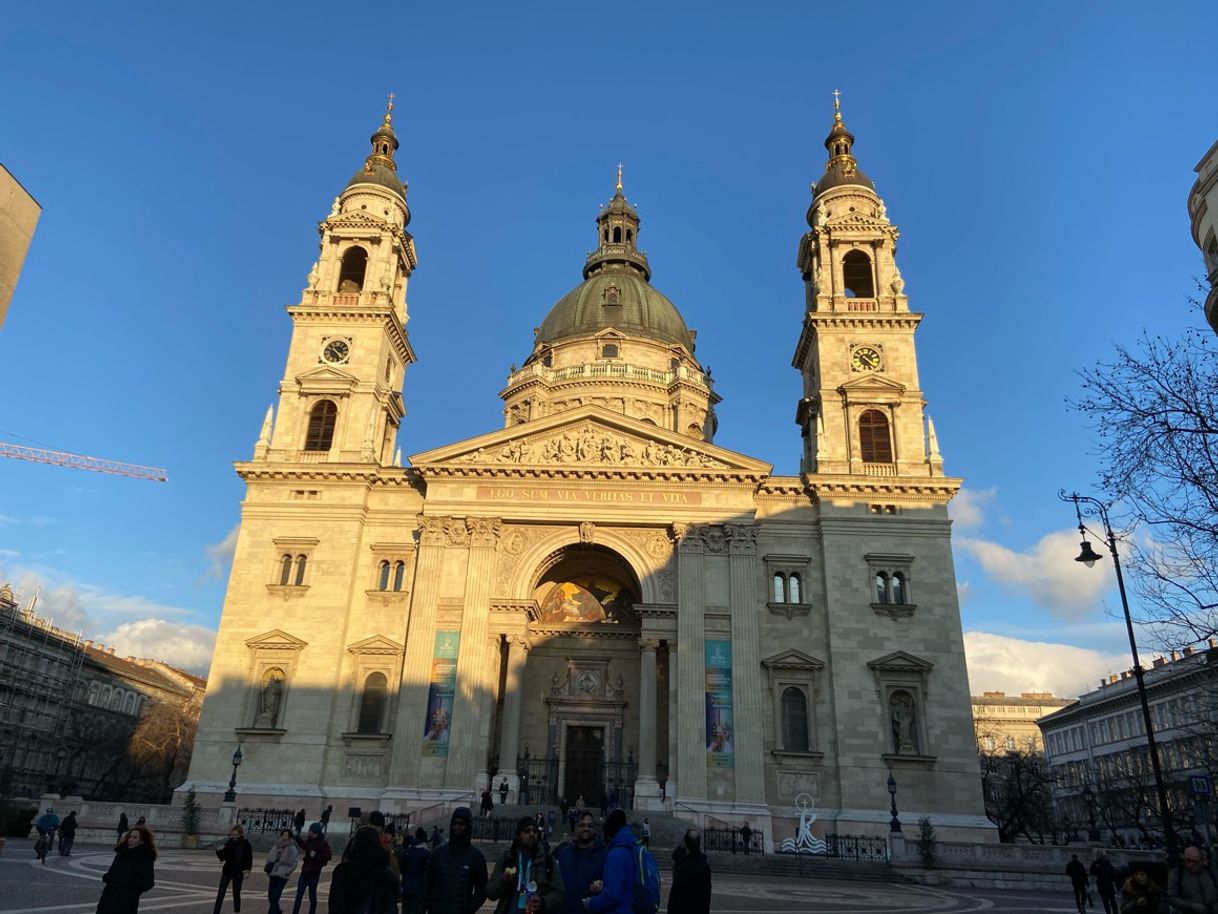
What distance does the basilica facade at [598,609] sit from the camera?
112ft

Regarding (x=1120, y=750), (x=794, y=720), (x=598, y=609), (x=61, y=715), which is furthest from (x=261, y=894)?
(x=1120, y=750)

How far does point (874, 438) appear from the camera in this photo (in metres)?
40.9

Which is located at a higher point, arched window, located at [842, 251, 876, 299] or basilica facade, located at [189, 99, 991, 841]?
arched window, located at [842, 251, 876, 299]

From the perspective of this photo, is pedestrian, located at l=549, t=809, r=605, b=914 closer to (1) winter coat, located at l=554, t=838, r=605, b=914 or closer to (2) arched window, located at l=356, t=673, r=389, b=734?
(1) winter coat, located at l=554, t=838, r=605, b=914

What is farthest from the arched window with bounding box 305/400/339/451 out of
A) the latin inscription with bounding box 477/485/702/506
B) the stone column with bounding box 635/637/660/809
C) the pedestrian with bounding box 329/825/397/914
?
the pedestrian with bounding box 329/825/397/914

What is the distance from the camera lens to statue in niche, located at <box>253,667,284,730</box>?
3556cm

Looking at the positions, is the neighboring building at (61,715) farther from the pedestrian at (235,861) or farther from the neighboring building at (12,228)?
the neighboring building at (12,228)

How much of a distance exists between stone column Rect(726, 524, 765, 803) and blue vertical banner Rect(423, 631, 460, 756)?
10.9 m

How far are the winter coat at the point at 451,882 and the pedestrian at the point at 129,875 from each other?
300 centimetres

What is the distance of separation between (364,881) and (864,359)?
38.6m

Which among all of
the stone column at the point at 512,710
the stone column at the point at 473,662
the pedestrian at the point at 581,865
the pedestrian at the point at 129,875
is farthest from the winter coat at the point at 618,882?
the stone column at the point at 512,710

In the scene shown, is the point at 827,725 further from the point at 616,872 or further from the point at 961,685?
the point at 616,872

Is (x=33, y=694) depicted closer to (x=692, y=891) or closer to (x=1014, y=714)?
(x=692, y=891)

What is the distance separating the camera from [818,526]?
3844 cm
